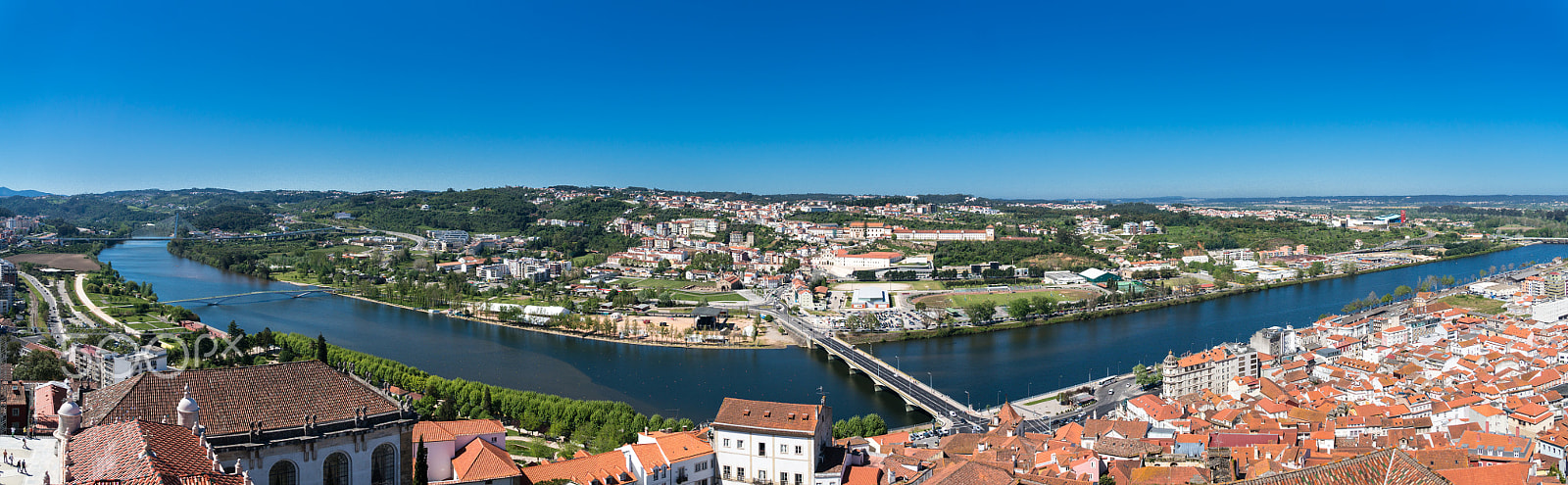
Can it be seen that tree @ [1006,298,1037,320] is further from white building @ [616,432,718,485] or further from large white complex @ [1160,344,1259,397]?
white building @ [616,432,718,485]

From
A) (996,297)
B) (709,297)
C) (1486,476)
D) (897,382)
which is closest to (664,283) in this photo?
(709,297)

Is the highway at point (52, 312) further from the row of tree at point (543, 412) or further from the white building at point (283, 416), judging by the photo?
the white building at point (283, 416)

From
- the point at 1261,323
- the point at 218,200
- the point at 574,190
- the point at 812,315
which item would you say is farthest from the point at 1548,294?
the point at 218,200

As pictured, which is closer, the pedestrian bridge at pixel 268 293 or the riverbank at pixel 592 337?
the riverbank at pixel 592 337

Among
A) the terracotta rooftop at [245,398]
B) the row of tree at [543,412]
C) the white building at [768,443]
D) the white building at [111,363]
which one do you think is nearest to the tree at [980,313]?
the row of tree at [543,412]

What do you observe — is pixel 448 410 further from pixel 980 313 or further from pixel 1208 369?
pixel 980 313

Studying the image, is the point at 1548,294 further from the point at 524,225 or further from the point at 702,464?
the point at 524,225

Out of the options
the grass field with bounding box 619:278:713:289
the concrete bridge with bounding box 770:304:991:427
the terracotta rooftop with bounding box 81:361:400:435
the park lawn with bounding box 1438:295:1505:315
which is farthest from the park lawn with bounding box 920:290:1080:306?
the terracotta rooftop with bounding box 81:361:400:435
